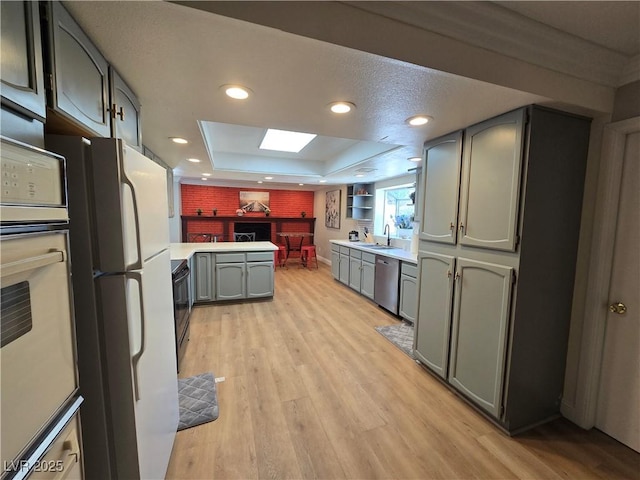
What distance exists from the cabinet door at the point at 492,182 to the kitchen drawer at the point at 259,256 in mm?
2901

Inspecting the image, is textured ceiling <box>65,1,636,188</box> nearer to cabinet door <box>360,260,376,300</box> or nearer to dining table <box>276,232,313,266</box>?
cabinet door <box>360,260,376,300</box>

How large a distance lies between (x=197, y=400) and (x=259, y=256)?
92.7 inches

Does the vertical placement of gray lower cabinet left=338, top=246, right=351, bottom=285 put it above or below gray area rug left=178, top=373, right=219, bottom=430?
above

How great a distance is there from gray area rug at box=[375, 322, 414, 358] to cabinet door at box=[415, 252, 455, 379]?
306 mm

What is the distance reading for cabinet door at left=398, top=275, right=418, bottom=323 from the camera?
11.0 ft

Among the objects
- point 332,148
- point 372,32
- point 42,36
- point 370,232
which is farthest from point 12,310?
point 370,232

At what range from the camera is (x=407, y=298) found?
3467mm

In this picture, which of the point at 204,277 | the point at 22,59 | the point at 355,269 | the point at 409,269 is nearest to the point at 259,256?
the point at 204,277

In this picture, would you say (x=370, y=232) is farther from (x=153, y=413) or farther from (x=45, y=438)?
(x=45, y=438)

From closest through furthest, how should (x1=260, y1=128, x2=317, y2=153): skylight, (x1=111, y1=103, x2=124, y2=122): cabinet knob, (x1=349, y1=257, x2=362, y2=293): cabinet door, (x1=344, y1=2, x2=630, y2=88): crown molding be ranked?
(x1=344, y1=2, x2=630, y2=88): crown molding, (x1=111, y1=103, x2=124, y2=122): cabinet knob, (x1=260, y1=128, x2=317, y2=153): skylight, (x1=349, y1=257, x2=362, y2=293): cabinet door

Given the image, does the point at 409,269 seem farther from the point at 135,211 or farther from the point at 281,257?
the point at 281,257

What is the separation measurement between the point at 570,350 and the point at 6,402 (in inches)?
111

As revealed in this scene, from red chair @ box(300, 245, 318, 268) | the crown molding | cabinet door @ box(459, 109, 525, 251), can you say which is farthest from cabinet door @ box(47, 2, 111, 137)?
red chair @ box(300, 245, 318, 268)

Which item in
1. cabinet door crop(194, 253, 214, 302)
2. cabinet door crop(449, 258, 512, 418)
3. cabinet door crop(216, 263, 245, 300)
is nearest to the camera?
cabinet door crop(449, 258, 512, 418)
